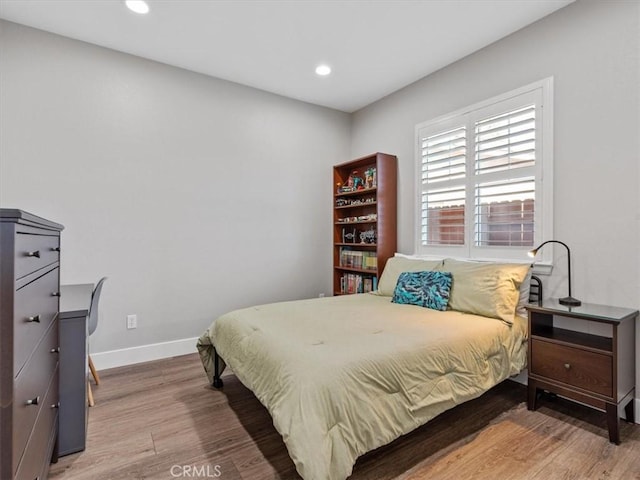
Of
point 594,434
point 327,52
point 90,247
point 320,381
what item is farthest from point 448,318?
point 90,247

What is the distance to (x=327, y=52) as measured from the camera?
304cm

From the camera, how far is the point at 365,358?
1615 mm

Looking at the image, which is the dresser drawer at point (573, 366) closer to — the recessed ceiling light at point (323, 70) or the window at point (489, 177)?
the window at point (489, 177)

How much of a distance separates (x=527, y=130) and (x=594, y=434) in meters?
2.13

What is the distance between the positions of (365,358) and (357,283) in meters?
2.41

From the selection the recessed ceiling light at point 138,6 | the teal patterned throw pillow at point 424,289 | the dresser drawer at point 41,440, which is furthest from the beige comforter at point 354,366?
the recessed ceiling light at point 138,6

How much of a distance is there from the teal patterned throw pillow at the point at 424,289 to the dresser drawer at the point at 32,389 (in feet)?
7.47

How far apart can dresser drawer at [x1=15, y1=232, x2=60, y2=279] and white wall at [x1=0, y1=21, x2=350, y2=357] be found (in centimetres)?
154

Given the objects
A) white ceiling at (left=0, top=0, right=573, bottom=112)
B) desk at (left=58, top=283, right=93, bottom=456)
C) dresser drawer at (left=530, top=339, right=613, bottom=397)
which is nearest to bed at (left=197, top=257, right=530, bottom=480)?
dresser drawer at (left=530, top=339, right=613, bottom=397)

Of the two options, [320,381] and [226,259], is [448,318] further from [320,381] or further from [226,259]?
[226,259]

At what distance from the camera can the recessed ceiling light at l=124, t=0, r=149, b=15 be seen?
239 cm

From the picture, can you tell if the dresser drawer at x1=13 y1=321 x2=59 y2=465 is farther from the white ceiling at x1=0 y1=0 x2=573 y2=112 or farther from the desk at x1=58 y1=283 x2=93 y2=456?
the white ceiling at x1=0 y1=0 x2=573 y2=112

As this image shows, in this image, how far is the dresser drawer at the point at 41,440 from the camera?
1060 millimetres

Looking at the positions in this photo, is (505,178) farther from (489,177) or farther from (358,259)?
(358,259)
